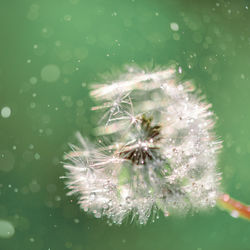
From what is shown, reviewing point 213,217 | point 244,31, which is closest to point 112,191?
point 213,217

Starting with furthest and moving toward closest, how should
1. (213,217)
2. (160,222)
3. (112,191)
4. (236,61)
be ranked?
(236,61) → (213,217) → (160,222) → (112,191)

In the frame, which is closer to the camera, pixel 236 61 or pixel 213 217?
pixel 213 217

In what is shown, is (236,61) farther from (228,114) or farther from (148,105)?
(148,105)

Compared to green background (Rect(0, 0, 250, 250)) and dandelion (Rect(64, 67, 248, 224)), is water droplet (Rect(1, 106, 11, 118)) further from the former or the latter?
dandelion (Rect(64, 67, 248, 224))

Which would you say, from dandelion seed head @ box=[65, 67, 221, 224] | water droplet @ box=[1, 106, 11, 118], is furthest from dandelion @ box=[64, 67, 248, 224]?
water droplet @ box=[1, 106, 11, 118]

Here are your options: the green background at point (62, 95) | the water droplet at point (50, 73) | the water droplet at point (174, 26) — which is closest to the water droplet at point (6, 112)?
the green background at point (62, 95)

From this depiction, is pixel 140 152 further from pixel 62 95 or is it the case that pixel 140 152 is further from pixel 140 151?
pixel 62 95

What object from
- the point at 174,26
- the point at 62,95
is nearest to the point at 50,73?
the point at 62,95
